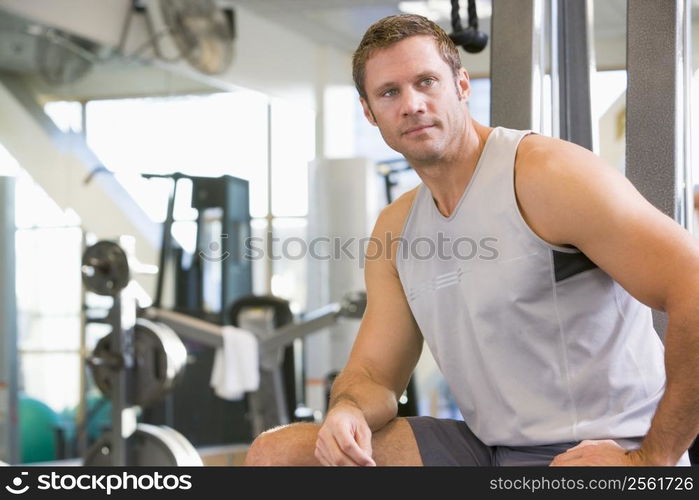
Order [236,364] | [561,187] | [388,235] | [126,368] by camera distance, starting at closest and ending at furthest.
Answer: [561,187]
[388,235]
[126,368]
[236,364]

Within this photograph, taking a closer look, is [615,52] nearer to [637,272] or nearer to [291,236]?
[637,272]

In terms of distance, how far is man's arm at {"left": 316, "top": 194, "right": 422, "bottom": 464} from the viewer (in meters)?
1.42

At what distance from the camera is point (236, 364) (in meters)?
4.16

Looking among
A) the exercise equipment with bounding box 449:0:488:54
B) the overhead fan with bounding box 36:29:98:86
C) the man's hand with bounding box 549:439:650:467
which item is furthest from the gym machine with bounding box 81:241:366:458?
the man's hand with bounding box 549:439:650:467

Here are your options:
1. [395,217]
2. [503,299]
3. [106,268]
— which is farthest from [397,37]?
[106,268]

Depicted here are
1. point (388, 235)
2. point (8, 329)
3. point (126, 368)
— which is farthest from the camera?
point (8, 329)

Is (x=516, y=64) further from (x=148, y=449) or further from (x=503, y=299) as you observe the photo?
(x=148, y=449)

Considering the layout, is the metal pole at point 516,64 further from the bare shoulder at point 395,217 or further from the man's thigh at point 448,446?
the man's thigh at point 448,446

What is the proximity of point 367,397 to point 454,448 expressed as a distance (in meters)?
0.17

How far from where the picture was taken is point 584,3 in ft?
6.10

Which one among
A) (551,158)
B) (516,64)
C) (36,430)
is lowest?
(36,430)

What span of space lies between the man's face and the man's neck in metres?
0.01

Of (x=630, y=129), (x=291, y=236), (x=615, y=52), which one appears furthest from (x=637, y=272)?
(x=291, y=236)

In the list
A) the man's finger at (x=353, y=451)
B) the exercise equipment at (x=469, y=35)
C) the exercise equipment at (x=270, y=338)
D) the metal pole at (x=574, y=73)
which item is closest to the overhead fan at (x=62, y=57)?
the exercise equipment at (x=270, y=338)
